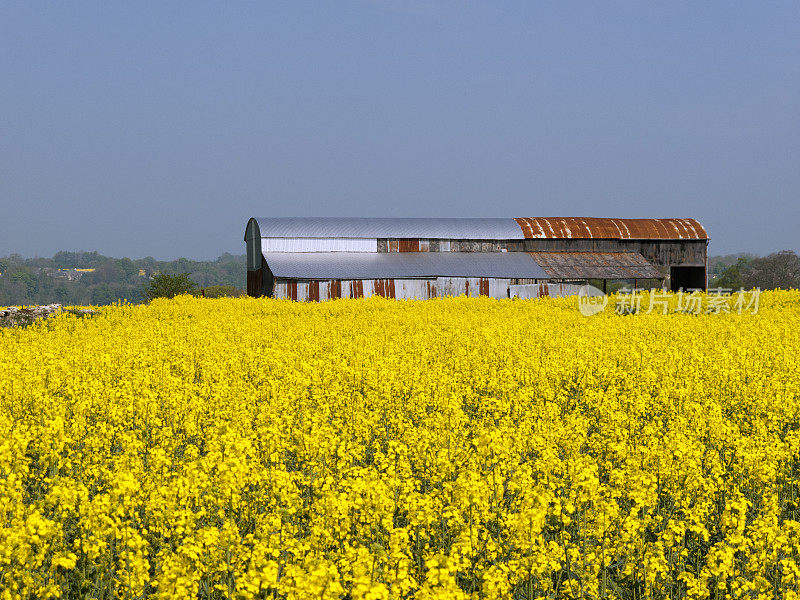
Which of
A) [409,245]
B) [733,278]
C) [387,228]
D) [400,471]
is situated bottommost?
[400,471]

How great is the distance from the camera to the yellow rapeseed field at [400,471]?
540 centimetres

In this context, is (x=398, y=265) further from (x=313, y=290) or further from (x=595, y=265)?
(x=595, y=265)

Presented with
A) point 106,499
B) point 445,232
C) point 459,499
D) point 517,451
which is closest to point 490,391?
point 517,451

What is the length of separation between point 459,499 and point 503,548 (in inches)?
21.7

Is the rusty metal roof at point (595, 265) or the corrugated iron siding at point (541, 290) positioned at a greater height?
the rusty metal roof at point (595, 265)

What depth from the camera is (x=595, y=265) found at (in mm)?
53812

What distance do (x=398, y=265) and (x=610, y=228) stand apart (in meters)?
18.5

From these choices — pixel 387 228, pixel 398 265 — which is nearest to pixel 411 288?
pixel 398 265

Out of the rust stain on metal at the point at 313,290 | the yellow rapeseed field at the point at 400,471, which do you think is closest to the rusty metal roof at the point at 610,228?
the rust stain on metal at the point at 313,290

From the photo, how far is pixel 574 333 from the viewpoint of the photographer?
20.3 meters

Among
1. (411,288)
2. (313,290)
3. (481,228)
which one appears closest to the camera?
(313,290)

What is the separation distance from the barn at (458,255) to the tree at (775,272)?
45.2 meters

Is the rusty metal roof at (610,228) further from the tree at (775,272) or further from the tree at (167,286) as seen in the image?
the tree at (775,272)

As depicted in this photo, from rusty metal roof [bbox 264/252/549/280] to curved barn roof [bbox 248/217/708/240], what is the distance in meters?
1.62
